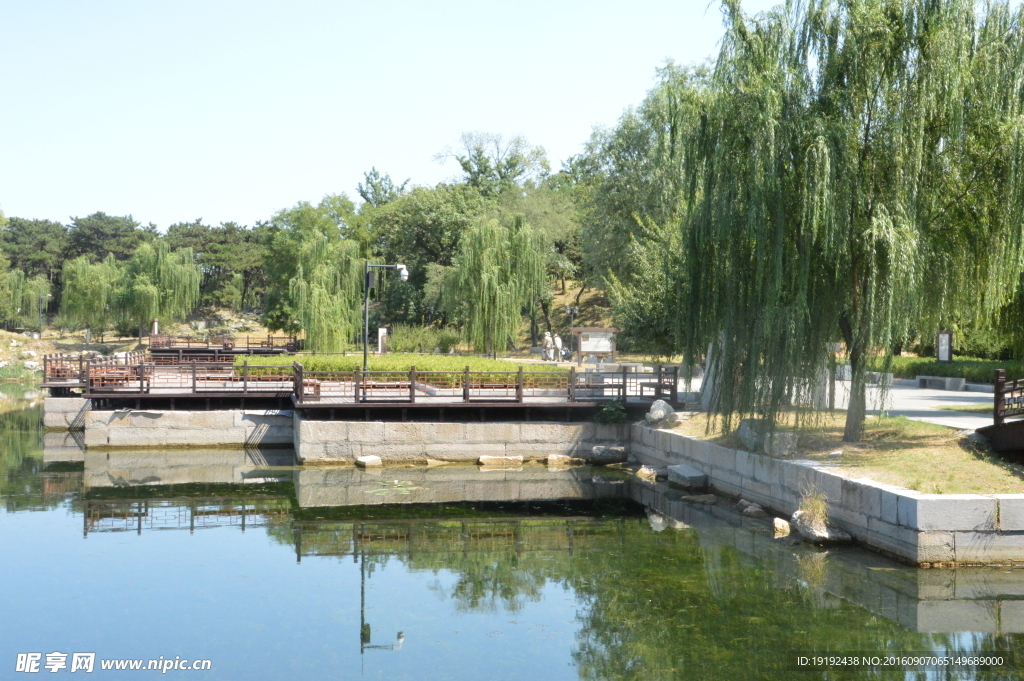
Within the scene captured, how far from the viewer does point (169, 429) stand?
75.0 feet

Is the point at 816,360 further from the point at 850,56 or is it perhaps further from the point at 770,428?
the point at 850,56

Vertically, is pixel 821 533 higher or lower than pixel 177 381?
lower

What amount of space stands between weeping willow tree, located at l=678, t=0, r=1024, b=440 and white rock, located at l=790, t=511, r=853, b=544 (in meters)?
2.15

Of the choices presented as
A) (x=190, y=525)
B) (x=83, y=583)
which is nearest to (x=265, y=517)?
(x=190, y=525)

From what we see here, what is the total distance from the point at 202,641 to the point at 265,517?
254 inches

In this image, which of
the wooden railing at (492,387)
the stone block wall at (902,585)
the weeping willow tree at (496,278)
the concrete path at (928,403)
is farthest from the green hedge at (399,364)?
the stone block wall at (902,585)

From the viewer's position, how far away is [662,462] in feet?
65.3

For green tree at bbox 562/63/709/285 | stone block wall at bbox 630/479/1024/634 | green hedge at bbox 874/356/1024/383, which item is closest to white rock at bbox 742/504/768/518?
stone block wall at bbox 630/479/1024/634

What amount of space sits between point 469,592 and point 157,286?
48.4 metres

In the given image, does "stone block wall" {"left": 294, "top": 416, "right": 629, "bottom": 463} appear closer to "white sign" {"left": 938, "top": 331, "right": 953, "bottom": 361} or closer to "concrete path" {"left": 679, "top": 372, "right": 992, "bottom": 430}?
"concrete path" {"left": 679, "top": 372, "right": 992, "bottom": 430}

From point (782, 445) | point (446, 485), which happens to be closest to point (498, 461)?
point (446, 485)

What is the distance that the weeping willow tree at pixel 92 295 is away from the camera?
5575 cm

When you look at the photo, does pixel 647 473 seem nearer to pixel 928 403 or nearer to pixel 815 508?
pixel 815 508

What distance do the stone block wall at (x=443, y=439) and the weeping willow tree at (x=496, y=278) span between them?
1080 cm
